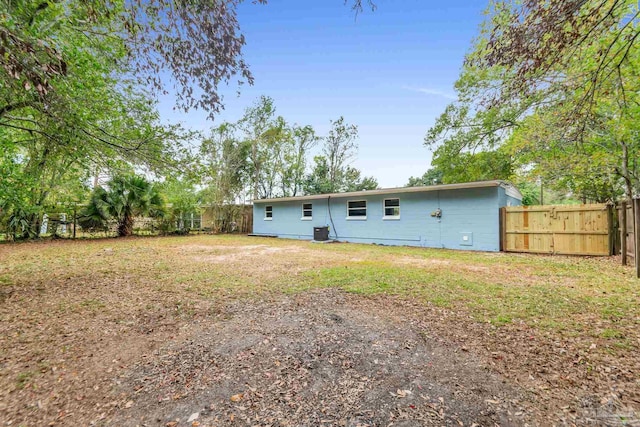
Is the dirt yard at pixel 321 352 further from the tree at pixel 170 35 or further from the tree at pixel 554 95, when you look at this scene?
the tree at pixel 170 35

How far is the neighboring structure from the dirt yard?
4746mm

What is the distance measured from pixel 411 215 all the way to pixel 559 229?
4718 millimetres

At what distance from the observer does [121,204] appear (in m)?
13.7

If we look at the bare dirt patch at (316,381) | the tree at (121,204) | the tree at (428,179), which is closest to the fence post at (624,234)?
the bare dirt patch at (316,381)

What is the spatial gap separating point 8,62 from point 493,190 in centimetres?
Answer: 1134

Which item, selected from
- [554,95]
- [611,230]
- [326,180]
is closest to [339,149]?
[326,180]

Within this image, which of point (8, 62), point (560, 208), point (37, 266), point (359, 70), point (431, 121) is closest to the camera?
point (8, 62)

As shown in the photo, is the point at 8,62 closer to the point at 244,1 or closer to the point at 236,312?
the point at 244,1

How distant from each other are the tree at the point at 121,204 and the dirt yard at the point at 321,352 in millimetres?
9446

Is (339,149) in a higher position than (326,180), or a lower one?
higher

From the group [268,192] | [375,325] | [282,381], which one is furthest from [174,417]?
[268,192]

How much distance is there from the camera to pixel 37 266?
673 centimetres

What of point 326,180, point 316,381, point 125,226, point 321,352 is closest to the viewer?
point 316,381

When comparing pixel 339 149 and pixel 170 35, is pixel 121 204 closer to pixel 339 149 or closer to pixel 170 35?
pixel 170 35
